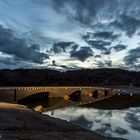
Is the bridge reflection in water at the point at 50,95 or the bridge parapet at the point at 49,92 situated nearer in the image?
the bridge parapet at the point at 49,92

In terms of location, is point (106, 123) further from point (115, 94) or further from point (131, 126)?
point (115, 94)

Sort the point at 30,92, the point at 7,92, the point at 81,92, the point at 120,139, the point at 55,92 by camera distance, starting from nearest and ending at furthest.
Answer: the point at 120,139
the point at 7,92
the point at 30,92
the point at 55,92
the point at 81,92

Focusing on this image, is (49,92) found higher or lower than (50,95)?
higher

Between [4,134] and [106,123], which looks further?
[106,123]

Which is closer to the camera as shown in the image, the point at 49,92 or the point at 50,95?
the point at 49,92

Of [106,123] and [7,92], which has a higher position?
Result: [7,92]

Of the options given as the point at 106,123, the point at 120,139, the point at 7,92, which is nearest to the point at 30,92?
the point at 7,92

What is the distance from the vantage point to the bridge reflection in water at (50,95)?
8406 centimetres

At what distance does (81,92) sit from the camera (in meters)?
128

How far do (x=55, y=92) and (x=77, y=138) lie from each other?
257ft

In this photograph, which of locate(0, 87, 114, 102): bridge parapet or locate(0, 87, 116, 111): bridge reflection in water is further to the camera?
locate(0, 87, 116, 111): bridge reflection in water

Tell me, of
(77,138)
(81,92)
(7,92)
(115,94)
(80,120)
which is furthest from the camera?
(115,94)

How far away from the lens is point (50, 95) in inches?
4301

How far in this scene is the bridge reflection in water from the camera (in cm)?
8406
